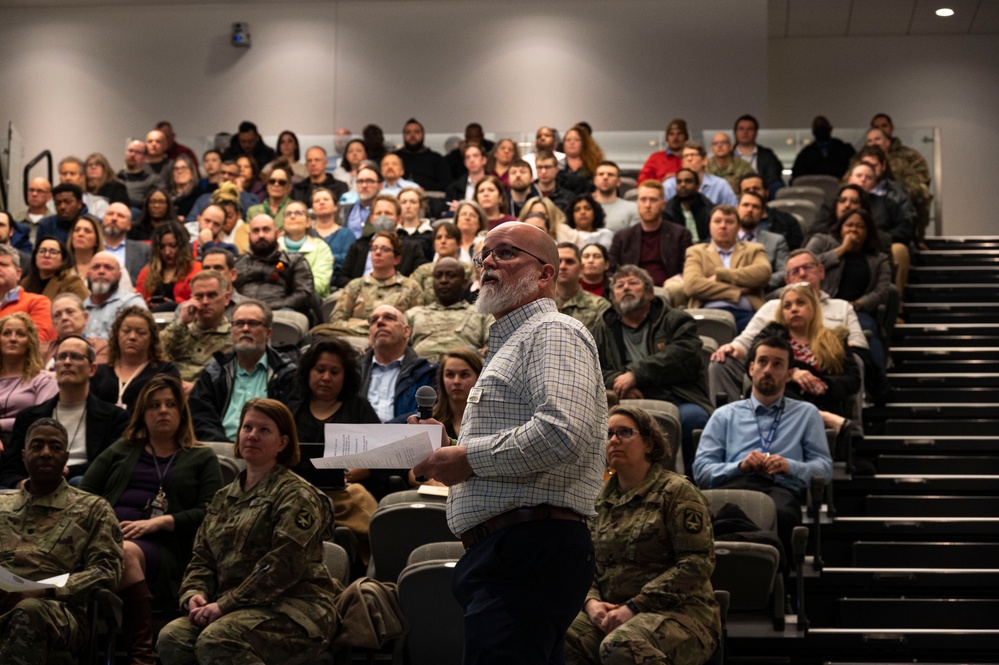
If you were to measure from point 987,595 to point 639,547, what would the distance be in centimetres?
188

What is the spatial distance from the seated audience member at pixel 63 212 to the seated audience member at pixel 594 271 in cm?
371

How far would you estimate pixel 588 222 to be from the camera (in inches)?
348

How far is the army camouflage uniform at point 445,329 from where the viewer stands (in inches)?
262

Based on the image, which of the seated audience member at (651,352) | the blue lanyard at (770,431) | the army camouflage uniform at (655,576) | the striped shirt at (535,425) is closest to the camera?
the striped shirt at (535,425)

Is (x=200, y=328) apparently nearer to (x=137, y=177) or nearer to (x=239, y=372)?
(x=239, y=372)

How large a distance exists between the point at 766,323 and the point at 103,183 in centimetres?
631

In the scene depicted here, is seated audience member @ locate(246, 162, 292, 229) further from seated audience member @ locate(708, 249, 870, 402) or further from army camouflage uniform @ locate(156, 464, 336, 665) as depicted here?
army camouflage uniform @ locate(156, 464, 336, 665)

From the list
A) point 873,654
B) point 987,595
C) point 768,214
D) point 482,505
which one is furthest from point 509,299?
point 768,214

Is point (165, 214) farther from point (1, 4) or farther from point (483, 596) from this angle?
point (483, 596)

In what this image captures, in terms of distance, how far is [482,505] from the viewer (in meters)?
2.61

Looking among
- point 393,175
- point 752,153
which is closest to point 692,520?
point 393,175

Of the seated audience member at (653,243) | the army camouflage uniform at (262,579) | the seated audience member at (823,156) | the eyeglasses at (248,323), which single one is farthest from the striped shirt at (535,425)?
the seated audience member at (823,156)

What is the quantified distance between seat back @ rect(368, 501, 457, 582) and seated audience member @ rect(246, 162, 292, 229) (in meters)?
5.47

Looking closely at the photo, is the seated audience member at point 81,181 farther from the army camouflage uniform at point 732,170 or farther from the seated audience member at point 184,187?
the army camouflage uniform at point 732,170
